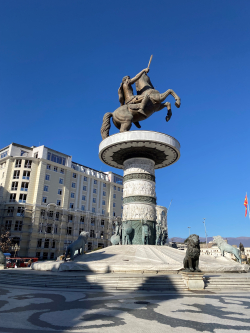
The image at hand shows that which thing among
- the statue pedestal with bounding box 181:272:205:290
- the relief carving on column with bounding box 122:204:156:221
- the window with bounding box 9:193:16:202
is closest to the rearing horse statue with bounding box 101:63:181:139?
the relief carving on column with bounding box 122:204:156:221

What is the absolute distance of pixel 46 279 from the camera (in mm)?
11844

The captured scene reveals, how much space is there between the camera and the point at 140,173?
22750 millimetres

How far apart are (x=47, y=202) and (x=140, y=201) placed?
31511 mm

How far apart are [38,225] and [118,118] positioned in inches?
1204

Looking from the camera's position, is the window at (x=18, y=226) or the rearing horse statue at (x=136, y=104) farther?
the window at (x=18, y=226)

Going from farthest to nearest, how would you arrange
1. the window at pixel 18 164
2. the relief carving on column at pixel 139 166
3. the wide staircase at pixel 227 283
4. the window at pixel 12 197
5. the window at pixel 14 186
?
the window at pixel 18 164 → the window at pixel 14 186 → the window at pixel 12 197 → the relief carving on column at pixel 139 166 → the wide staircase at pixel 227 283

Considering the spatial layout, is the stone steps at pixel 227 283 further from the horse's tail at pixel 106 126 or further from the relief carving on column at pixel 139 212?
the horse's tail at pixel 106 126

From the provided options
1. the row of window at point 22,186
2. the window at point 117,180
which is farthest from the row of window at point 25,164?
the window at point 117,180

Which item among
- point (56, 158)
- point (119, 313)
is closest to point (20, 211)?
point (56, 158)

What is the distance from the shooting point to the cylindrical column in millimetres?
21503

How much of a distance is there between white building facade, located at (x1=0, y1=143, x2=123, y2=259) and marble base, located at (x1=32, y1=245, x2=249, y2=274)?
101ft

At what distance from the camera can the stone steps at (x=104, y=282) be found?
1079cm

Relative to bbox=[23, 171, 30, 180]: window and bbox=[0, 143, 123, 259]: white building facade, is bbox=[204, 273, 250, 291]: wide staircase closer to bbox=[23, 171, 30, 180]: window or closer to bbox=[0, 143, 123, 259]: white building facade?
bbox=[0, 143, 123, 259]: white building facade

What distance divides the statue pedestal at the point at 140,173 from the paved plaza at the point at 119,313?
41.0ft
